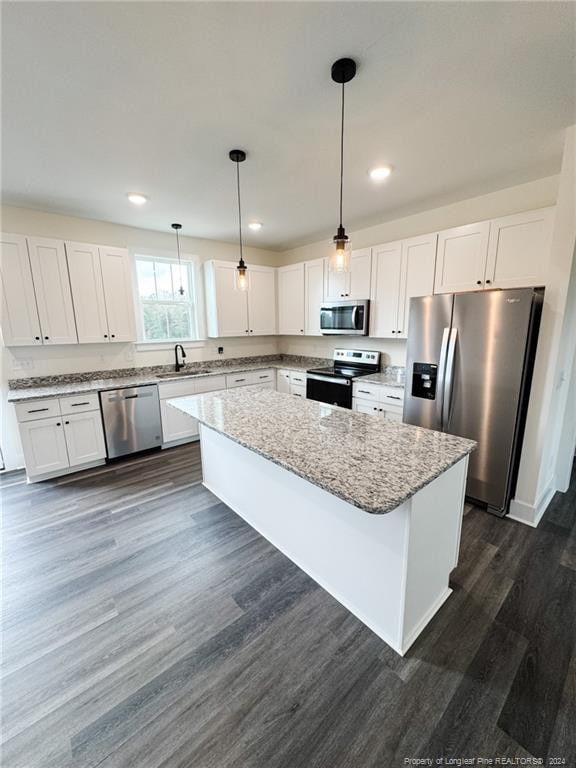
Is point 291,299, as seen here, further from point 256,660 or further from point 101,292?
point 256,660

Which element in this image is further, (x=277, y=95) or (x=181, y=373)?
(x=181, y=373)

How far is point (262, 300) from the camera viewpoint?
195 inches

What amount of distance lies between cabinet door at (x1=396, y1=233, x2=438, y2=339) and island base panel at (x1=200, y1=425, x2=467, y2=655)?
7.15 ft

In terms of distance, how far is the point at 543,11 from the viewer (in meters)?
1.25

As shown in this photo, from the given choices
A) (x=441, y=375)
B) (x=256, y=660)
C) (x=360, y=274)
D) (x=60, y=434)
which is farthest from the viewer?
(x=360, y=274)

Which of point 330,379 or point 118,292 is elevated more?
point 118,292

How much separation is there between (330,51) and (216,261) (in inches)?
126

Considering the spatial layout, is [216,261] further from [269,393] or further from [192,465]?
[192,465]

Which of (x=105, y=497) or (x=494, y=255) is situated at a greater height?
(x=494, y=255)

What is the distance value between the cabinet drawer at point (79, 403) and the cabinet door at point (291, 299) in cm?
284

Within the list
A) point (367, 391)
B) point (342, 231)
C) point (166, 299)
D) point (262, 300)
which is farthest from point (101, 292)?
point (367, 391)

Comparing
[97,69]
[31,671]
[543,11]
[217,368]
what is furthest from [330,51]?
[217,368]

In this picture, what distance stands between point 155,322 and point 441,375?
368 centimetres

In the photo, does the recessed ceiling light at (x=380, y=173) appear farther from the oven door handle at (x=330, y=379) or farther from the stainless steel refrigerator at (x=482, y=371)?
the oven door handle at (x=330, y=379)
